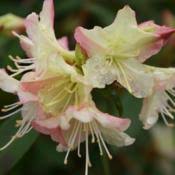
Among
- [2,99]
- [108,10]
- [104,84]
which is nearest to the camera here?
[104,84]

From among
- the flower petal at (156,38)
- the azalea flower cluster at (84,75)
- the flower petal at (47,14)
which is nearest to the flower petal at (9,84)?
the azalea flower cluster at (84,75)

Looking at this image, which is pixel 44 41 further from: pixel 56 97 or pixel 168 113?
pixel 168 113

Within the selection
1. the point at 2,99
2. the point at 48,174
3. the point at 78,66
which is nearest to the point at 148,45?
the point at 78,66

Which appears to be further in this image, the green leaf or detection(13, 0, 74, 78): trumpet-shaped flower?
the green leaf

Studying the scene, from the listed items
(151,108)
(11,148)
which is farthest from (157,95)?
(11,148)

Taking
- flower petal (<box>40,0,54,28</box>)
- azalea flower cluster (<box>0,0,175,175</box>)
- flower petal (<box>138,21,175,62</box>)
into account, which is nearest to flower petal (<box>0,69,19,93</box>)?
azalea flower cluster (<box>0,0,175,175</box>)

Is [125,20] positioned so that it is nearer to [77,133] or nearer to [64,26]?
[77,133]

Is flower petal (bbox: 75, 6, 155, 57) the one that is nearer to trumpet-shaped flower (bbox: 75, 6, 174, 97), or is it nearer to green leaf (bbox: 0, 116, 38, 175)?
trumpet-shaped flower (bbox: 75, 6, 174, 97)
